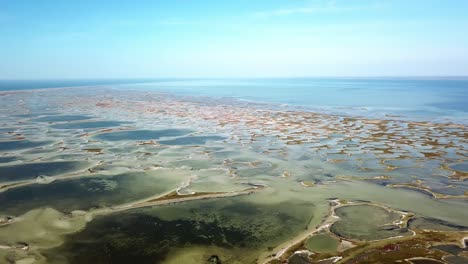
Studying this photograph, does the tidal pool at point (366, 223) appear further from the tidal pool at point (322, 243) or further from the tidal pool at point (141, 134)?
the tidal pool at point (141, 134)

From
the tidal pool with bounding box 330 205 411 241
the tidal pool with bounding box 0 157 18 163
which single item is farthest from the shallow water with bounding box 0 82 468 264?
the tidal pool with bounding box 0 157 18 163

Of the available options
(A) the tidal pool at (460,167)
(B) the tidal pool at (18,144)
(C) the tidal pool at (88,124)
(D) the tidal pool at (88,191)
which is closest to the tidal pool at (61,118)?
(C) the tidal pool at (88,124)

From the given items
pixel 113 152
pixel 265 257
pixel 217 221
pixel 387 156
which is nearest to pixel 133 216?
pixel 217 221

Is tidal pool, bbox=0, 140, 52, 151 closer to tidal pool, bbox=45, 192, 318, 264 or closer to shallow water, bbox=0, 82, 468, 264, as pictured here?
shallow water, bbox=0, 82, 468, 264

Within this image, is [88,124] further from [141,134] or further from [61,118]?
[141,134]

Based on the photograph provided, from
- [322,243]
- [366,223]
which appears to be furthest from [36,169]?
[366,223]
